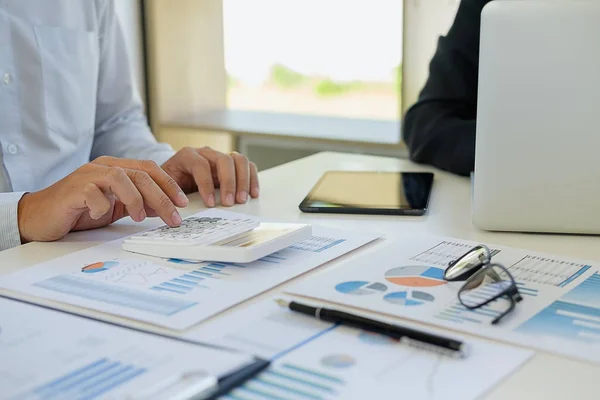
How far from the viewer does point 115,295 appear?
71 cm

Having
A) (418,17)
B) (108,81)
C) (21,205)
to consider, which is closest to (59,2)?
(108,81)

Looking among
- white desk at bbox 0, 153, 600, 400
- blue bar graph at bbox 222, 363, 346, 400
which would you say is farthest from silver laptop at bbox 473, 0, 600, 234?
blue bar graph at bbox 222, 363, 346, 400

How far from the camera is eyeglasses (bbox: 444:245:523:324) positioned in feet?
2.23

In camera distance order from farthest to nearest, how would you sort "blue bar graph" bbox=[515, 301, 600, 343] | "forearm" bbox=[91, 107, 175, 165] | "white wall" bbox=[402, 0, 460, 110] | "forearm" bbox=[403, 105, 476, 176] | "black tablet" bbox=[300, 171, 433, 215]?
"white wall" bbox=[402, 0, 460, 110] → "forearm" bbox=[91, 107, 175, 165] → "forearm" bbox=[403, 105, 476, 176] → "black tablet" bbox=[300, 171, 433, 215] → "blue bar graph" bbox=[515, 301, 600, 343]

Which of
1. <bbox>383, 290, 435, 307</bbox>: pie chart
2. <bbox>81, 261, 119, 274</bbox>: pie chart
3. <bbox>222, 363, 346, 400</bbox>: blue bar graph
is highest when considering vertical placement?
<bbox>81, 261, 119, 274</bbox>: pie chart

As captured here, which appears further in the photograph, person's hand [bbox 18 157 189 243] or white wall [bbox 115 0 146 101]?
white wall [bbox 115 0 146 101]

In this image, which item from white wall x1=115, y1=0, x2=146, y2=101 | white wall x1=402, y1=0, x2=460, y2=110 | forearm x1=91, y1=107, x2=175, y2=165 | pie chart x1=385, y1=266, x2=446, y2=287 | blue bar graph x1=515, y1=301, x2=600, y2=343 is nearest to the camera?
blue bar graph x1=515, y1=301, x2=600, y2=343

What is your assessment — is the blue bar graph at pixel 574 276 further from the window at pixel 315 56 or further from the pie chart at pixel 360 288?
the window at pixel 315 56

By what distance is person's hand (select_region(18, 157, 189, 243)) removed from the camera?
899mm

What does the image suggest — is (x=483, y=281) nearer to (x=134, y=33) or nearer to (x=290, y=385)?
(x=290, y=385)

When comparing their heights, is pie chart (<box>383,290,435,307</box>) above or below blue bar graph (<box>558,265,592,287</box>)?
above

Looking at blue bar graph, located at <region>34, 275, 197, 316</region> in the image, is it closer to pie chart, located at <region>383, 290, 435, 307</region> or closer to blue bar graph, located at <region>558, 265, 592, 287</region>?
pie chart, located at <region>383, 290, 435, 307</region>

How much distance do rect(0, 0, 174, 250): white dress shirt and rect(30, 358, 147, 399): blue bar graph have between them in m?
0.83

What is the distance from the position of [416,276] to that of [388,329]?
16 centimetres
